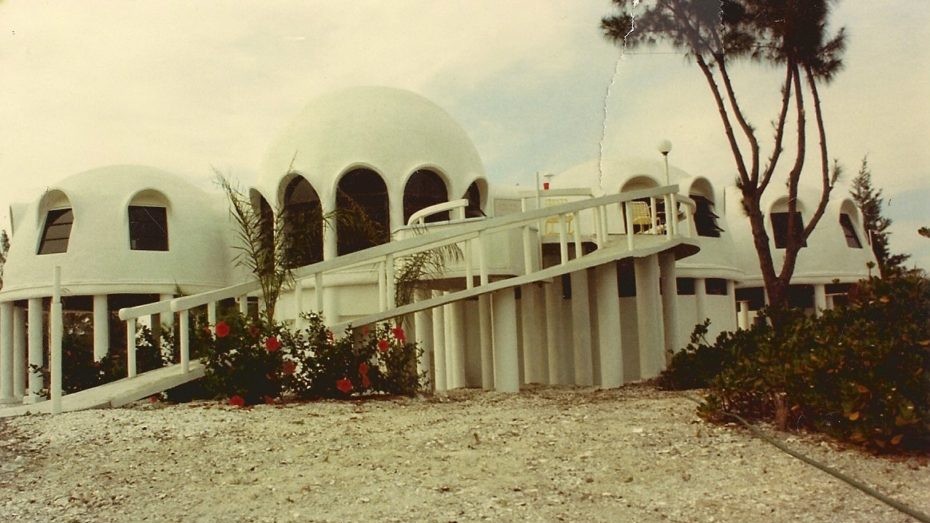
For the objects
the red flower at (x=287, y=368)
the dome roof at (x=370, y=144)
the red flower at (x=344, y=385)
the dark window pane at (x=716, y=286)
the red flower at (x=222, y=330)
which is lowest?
the red flower at (x=344, y=385)

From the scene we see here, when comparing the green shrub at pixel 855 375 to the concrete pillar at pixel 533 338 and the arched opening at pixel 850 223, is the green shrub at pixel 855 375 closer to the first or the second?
the concrete pillar at pixel 533 338

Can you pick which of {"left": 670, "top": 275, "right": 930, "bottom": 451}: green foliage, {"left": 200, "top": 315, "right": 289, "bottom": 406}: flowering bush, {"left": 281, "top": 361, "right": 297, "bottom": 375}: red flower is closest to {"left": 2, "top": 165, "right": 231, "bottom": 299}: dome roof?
{"left": 200, "top": 315, "right": 289, "bottom": 406}: flowering bush

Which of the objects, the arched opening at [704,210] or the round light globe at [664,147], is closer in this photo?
the round light globe at [664,147]

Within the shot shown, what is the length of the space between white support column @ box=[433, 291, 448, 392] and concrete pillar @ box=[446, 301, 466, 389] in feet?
0.60

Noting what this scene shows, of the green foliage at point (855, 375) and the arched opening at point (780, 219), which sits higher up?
the arched opening at point (780, 219)

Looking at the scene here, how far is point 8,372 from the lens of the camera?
21.9 metres

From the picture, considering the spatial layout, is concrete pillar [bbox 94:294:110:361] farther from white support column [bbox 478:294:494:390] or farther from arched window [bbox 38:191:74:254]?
white support column [bbox 478:294:494:390]

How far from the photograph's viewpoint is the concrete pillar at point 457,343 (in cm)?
1489

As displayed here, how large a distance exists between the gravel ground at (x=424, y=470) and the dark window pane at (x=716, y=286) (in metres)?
14.9

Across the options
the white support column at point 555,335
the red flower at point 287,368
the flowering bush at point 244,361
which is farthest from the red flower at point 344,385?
the white support column at point 555,335

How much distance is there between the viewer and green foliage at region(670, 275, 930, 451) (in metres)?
6.00

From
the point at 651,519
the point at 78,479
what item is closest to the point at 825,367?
the point at 651,519

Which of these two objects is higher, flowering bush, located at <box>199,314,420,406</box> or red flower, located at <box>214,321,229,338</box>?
red flower, located at <box>214,321,229,338</box>

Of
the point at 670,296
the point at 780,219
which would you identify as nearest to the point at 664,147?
the point at 670,296
